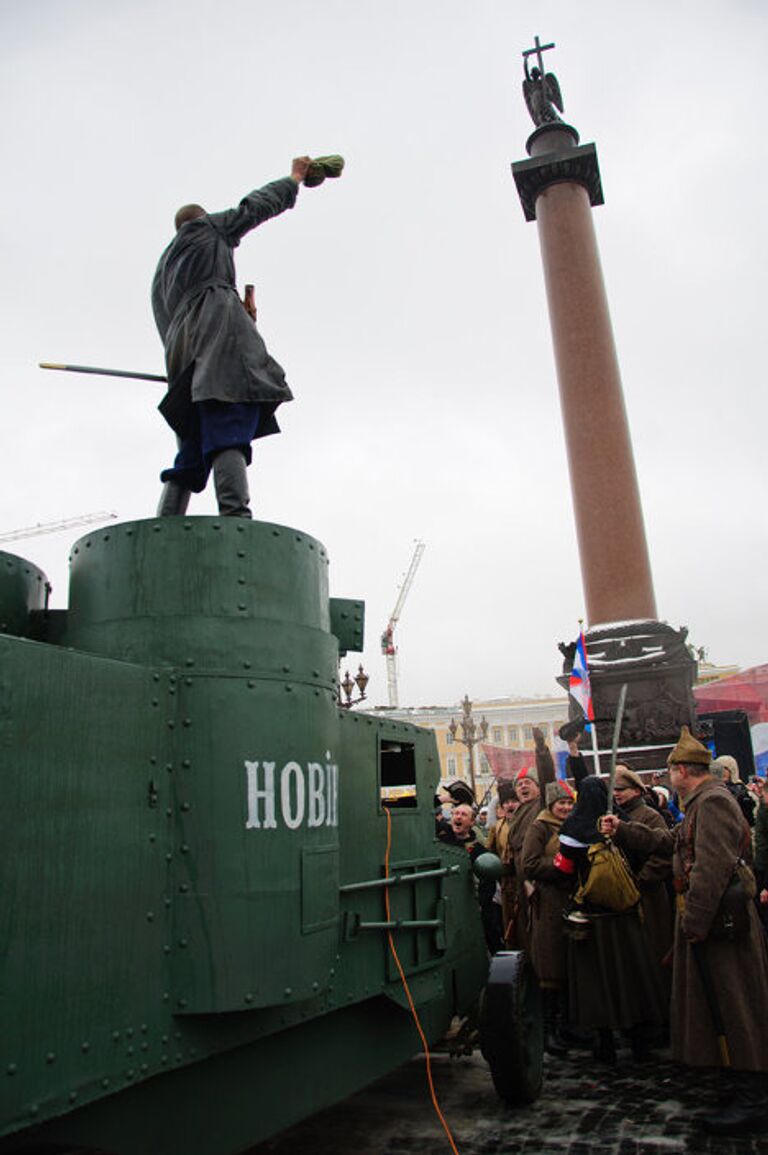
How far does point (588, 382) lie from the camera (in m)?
19.8

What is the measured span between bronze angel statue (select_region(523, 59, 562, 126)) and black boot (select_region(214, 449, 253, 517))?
22.0 meters

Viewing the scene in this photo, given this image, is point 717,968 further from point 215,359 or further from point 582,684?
point 582,684

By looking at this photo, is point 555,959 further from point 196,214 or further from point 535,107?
point 535,107

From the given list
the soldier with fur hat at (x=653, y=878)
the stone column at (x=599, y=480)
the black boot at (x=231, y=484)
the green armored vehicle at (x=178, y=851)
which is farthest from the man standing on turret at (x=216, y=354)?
the stone column at (x=599, y=480)

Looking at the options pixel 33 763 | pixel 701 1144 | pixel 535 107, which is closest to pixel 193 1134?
pixel 33 763

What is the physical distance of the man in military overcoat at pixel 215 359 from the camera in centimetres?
394

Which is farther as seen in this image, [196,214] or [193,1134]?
[196,214]

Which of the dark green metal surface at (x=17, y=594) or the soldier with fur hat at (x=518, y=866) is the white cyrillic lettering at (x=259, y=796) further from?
the soldier with fur hat at (x=518, y=866)

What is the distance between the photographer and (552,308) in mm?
20641

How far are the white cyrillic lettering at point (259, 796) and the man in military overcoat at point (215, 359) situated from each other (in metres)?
1.19

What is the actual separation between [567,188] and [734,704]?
12544 millimetres

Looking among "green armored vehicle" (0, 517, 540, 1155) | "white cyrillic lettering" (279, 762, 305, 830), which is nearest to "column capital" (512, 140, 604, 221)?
"green armored vehicle" (0, 517, 540, 1155)

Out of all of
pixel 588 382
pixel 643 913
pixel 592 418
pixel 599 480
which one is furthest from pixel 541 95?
pixel 643 913

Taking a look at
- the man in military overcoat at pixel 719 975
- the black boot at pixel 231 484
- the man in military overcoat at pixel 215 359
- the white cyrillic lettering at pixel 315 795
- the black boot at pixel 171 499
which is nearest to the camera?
the white cyrillic lettering at pixel 315 795
